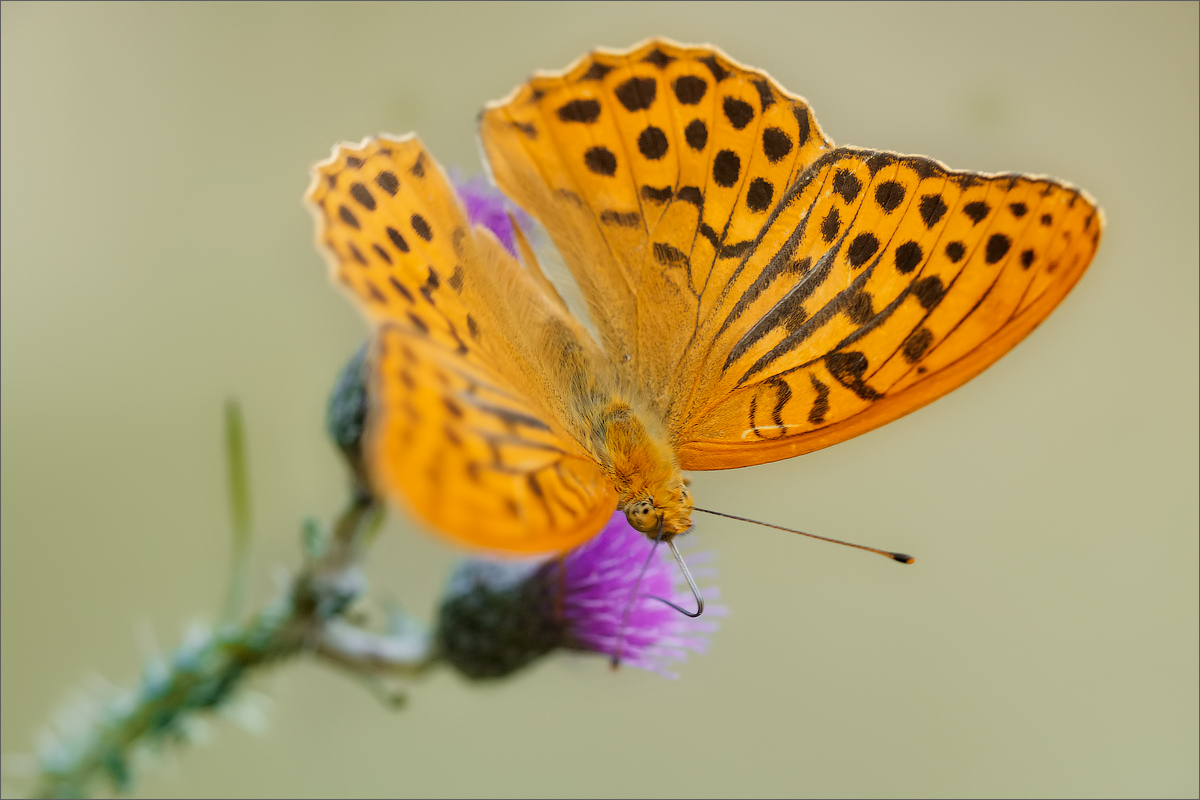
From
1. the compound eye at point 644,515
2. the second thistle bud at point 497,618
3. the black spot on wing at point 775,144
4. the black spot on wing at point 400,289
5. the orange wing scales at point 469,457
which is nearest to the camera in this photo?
the orange wing scales at point 469,457

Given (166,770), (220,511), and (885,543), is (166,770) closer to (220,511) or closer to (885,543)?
(220,511)

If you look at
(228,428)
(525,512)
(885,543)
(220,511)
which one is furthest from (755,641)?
(525,512)

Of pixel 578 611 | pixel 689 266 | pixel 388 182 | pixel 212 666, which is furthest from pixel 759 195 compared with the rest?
pixel 212 666

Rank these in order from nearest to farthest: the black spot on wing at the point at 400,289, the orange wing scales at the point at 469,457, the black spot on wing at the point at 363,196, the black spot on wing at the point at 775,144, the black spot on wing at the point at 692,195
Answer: the orange wing scales at the point at 469,457
the black spot on wing at the point at 400,289
the black spot on wing at the point at 363,196
the black spot on wing at the point at 775,144
the black spot on wing at the point at 692,195

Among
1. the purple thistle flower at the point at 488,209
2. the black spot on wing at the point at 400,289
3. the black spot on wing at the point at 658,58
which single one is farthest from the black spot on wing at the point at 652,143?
the black spot on wing at the point at 400,289

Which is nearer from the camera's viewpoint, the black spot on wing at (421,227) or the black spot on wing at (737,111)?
the black spot on wing at (421,227)

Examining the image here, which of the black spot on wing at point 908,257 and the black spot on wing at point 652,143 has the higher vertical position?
the black spot on wing at point 652,143

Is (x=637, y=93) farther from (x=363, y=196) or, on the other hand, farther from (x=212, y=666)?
(x=212, y=666)

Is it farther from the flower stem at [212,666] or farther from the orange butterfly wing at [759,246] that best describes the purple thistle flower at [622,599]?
the flower stem at [212,666]
